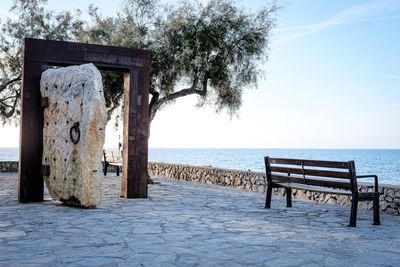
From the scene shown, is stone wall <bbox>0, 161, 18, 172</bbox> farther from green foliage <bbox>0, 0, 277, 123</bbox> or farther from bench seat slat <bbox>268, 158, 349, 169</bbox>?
bench seat slat <bbox>268, 158, 349, 169</bbox>

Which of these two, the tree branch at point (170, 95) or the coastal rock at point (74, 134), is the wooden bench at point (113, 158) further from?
the coastal rock at point (74, 134)

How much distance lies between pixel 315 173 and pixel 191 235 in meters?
2.87

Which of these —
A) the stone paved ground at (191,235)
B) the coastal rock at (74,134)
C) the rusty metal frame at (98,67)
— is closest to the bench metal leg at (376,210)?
the stone paved ground at (191,235)

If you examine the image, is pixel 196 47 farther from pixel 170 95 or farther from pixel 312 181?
pixel 312 181

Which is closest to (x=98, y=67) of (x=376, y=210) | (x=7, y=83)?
(x=376, y=210)

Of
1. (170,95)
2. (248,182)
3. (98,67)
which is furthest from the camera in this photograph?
(170,95)

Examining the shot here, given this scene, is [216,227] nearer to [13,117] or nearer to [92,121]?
[92,121]

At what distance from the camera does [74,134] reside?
880 cm

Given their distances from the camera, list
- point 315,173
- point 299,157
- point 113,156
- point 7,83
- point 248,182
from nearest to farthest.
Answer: point 315,173, point 248,182, point 113,156, point 7,83, point 299,157

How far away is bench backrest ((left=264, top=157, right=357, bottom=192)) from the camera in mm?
7109

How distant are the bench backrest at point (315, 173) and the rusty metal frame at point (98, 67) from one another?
3348mm

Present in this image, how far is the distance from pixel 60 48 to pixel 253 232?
6231 millimetres

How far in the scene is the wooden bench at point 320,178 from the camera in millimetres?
7078

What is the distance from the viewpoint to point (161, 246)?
5.36 meters
